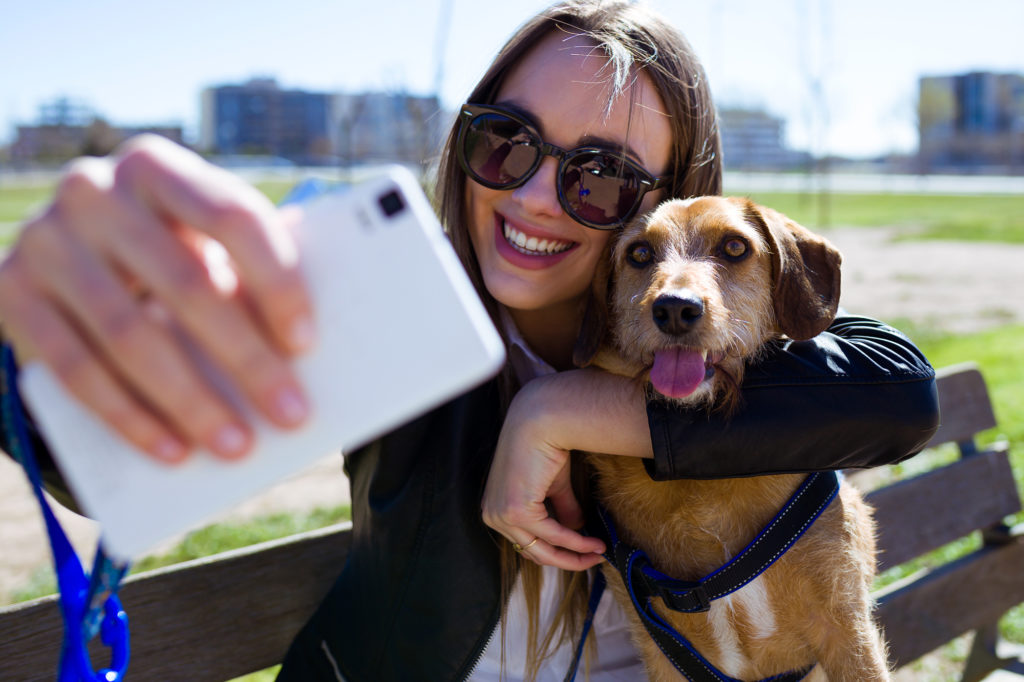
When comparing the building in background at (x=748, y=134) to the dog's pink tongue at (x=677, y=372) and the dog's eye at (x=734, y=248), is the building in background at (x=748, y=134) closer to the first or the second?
the dog's eye at (x=734, y=248)

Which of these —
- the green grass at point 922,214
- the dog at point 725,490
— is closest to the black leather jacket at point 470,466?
the dog at point 725,490

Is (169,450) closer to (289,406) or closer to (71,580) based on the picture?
(289,406)

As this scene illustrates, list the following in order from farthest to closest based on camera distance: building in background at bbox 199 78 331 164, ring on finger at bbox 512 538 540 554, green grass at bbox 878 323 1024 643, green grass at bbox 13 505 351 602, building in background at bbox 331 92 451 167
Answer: building in background at bbox 199 78 331 164, green grass at bbox 13 505 351 602, green grass at bbox 878 323 1024 643, building in background at bbox 331 92 451 167, ring on finger at bbox 512 538 540 554

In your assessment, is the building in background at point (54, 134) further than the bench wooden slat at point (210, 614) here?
Yes

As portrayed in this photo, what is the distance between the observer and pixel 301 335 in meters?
0.79

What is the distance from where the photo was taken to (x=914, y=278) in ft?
48.8

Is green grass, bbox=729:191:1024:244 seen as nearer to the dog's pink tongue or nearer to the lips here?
the lips

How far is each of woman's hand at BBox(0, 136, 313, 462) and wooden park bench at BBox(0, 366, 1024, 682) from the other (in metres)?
1.44

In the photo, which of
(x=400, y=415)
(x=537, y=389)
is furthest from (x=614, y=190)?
(x=400, y=415)

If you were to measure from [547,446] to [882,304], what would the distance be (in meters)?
12.0

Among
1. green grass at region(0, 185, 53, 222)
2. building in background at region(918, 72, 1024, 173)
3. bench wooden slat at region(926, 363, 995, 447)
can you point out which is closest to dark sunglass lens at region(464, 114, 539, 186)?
bench wooden slat at region(926, 363, 995, 447)

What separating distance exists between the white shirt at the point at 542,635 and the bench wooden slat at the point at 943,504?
4.05 ft

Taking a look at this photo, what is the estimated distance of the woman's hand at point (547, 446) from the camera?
1.85 m

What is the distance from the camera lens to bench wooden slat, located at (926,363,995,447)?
131 inches
